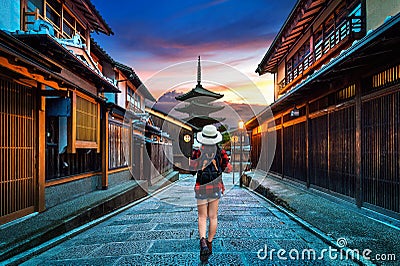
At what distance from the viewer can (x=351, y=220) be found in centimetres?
845

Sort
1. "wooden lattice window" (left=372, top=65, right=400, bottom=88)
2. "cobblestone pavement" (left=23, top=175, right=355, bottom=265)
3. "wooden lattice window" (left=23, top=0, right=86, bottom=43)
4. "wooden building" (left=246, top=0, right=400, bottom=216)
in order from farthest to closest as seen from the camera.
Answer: "wooden lattice window" (left=23, top=0, right=86, bottom=43), "wooden building" (left=246, top=0, right=400, bottom=216), "wooden lattice window" (left=372, top=65, right=400, bottom=88), "cobblestone pavement" (left=23, top=175, right=355, bottom=265)

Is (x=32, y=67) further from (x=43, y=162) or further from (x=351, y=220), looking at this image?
(x=351, y=220)

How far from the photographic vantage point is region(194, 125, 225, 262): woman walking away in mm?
5926

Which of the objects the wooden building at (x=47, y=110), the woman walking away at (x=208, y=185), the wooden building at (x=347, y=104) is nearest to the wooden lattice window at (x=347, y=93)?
the wooden building at (x=347, y=104)

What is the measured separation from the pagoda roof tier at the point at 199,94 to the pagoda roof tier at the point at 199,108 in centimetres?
75

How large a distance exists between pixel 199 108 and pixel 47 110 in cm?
1690

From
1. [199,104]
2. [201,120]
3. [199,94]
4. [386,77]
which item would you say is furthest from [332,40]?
[201,120]

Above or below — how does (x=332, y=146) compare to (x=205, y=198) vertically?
above

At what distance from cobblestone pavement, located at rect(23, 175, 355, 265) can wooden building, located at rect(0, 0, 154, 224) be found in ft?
7.29

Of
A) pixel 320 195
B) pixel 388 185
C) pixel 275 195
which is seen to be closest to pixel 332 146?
pixel 320 195

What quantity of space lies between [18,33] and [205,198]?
6257mm

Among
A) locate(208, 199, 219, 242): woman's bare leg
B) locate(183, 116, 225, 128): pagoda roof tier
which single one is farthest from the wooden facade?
locate(208, 199, 219, 242): woman's bare leg
